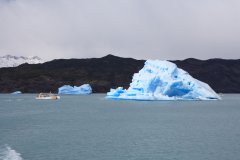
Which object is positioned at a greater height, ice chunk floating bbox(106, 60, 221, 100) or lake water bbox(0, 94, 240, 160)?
ice chunk floating bbox(106, 60, 221, 100)

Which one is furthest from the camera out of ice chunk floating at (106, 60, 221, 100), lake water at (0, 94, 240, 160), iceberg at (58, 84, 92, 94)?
iceberg at (58, 84, 92, 94)

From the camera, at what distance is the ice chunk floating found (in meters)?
84.3

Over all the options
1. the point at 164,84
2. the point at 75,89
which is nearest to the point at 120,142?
the point at 164,84

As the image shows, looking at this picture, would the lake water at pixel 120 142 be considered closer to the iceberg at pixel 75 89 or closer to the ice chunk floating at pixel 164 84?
the ice chunk floating at pixel 164 84

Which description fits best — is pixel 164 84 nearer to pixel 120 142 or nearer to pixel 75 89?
pixel 120 142

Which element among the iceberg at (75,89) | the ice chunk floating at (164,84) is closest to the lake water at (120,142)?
the ice chunk floating at (164,84)

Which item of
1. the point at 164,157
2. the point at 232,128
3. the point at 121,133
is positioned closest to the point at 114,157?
the point at 164,157

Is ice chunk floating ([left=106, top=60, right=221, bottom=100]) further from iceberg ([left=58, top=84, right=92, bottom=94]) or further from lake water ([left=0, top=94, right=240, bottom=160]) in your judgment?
iceberg ([left=58, top=84, right=92, bottom=94])

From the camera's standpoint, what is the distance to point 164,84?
8488 cm

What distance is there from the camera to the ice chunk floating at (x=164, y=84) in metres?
84.3

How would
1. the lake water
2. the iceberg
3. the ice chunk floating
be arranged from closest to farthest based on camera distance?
the lake water → the ice chunk floating → the iceberg

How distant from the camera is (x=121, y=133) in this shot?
129 ft

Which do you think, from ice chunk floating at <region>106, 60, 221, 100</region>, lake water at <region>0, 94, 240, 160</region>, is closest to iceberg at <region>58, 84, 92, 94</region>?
ice chunk floating at <region>106, 60, 221, 100</region>

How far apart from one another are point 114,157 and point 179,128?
1793 centimetres
